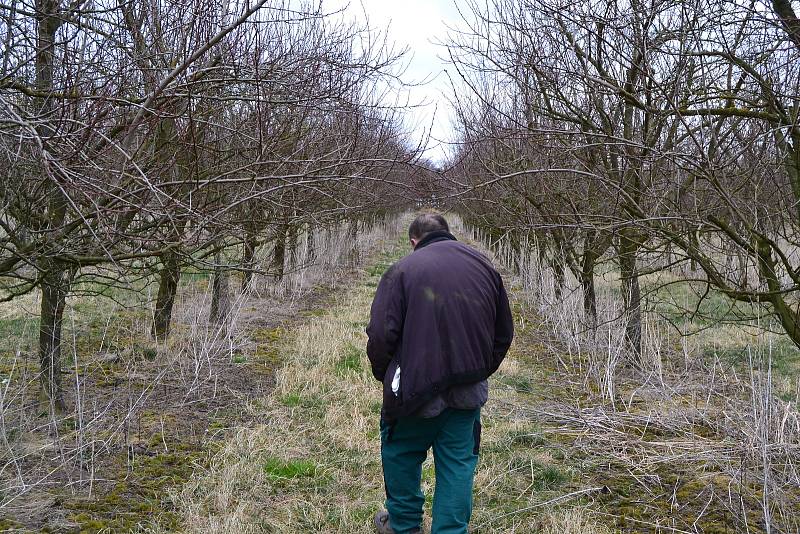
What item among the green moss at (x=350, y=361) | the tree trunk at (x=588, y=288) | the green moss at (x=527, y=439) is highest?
the tree trunk at (x=588, y=288)

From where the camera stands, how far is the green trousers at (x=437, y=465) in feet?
10.2

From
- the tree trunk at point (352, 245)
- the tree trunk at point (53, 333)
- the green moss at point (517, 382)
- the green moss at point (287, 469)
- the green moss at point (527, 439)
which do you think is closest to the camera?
the green moss at point (287, 469)

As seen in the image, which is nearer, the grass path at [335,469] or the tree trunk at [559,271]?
the grass path at [335,469]

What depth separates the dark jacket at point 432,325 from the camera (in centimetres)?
304

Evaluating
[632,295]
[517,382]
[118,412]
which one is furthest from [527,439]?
[118,412]

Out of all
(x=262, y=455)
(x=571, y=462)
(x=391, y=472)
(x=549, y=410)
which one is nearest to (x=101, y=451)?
(x=262, y=455)

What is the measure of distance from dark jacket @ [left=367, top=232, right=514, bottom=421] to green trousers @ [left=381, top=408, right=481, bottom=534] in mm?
193

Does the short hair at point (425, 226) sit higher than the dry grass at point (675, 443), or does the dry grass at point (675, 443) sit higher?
the short hair at point (425, 226)

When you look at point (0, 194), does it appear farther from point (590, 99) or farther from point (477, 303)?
point (590, 99)

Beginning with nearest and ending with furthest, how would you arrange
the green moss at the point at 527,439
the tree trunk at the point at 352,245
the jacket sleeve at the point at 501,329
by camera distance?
the jacket sleeve at the point at 501,329 < the green moss at the point at 527,439 < the tree trunk at the point at 352,245

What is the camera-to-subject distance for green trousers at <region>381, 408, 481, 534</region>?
3.12 m

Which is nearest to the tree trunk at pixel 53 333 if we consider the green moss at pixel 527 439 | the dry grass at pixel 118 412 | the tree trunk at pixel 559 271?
the dry grass at pixel 118 412

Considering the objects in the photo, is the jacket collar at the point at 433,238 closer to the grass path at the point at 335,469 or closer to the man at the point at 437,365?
the man at the point at 437,365

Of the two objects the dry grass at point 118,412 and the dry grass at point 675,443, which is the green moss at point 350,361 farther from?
the dry grass at point 675,443
